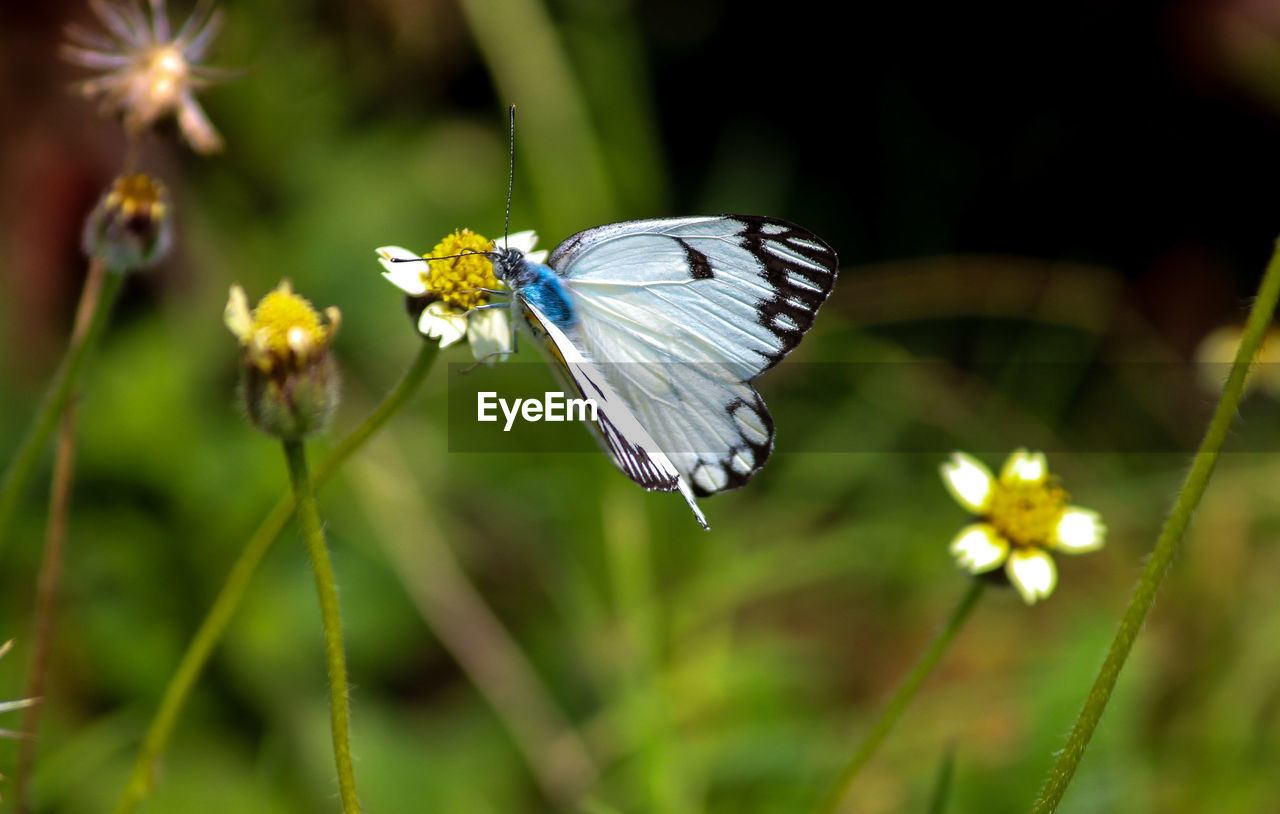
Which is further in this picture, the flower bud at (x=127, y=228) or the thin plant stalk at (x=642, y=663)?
the thin plant stalk at (x=642, y=663)

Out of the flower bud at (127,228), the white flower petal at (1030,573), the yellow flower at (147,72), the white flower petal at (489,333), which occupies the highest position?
the yellow flower at (147,72)

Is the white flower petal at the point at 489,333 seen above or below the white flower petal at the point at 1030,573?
above

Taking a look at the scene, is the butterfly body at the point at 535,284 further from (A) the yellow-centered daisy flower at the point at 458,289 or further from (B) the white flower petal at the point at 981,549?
(B) the white flower petal at the point at 981,549

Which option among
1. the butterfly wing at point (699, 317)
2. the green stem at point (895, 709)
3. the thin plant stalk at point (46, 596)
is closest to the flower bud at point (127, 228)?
the thin plant stalk at point (46, 596)

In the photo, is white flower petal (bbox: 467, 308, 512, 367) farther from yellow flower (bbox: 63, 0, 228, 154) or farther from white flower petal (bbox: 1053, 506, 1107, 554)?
white flower petal (bbox: 1053, 506, 1107, 554)

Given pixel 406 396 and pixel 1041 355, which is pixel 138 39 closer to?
pixel 406 396

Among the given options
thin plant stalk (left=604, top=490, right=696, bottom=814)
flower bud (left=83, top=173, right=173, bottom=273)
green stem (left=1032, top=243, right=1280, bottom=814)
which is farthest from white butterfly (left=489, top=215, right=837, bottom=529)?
thin plant stalk (left=604, top=490, right=696, bottom=814)

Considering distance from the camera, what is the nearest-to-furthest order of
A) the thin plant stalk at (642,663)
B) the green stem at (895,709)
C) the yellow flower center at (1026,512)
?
1. the green stem at (895,709)
2. the yellow flower center at (1026,512)
3. the thin plant stalk at (642,663)
